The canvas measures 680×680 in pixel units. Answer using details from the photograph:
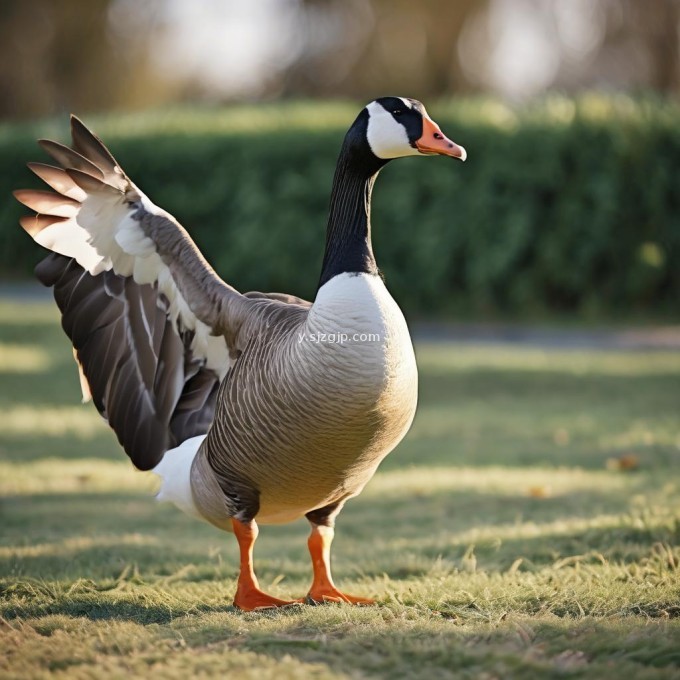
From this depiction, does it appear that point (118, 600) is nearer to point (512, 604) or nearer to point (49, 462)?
point (512, 604)

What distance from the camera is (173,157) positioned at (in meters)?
19.2

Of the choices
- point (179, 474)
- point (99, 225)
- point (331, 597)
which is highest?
point (99, 225)

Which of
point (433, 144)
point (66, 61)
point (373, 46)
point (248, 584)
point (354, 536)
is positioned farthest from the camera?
point (373, 46)

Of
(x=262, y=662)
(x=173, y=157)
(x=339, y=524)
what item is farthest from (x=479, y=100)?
(x=262, y=662)

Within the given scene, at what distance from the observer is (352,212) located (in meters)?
5.09

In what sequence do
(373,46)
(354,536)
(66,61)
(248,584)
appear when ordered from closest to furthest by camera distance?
(248,584), (354,536), (66,61), (373,46)

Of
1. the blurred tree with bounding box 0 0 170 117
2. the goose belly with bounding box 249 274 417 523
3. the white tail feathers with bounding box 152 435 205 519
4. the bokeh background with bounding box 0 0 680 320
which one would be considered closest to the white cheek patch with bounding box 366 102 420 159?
→ the goose belly with bounding box 249 274 417 523

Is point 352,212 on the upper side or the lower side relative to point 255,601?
upper

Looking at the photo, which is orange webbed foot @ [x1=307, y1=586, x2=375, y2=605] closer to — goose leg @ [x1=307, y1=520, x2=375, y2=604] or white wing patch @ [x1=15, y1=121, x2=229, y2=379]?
goose leg @ [x1=307, y1=520, x2=375, y2=604]

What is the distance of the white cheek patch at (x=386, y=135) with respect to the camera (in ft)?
16.4

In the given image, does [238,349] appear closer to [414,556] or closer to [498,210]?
[414,556]

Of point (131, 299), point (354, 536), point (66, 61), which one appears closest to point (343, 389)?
point (131, 299)

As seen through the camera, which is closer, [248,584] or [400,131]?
[400,131]

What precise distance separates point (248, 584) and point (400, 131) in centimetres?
223
